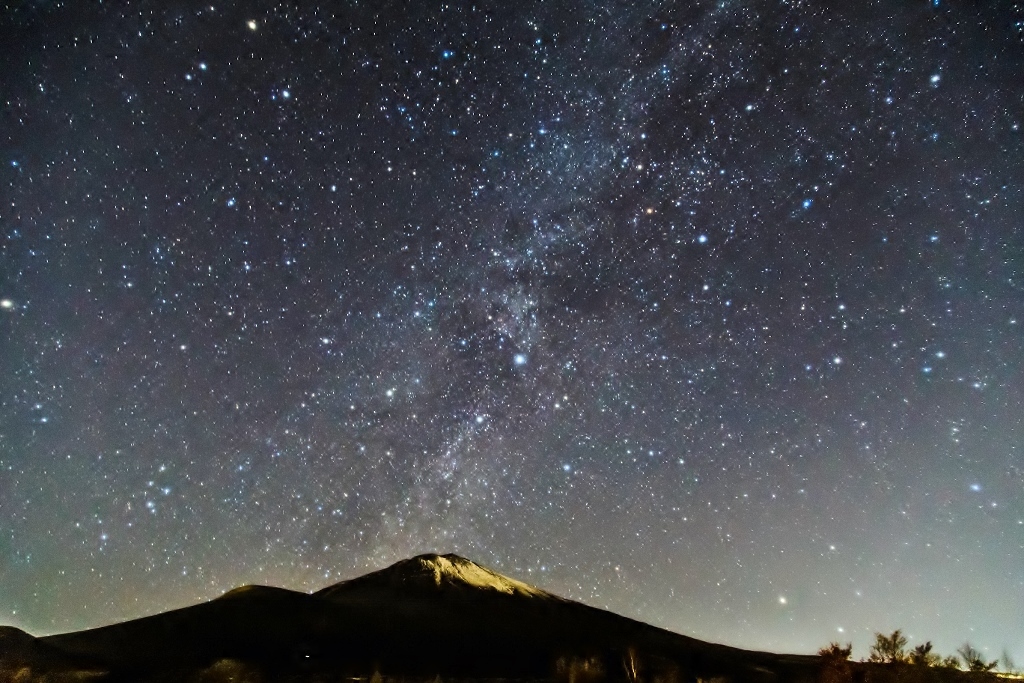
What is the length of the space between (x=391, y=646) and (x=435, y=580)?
16.0 ft

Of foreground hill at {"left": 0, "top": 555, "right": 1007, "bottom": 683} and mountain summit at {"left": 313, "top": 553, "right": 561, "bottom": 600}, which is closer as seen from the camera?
foreground hill at {"left": 0, "top": 555, "right": 1007, "bottom": 683}

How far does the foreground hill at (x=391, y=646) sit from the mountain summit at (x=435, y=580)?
0.12 m

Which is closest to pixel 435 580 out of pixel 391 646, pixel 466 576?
pixel 466 576

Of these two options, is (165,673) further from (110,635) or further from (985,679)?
(985,679)

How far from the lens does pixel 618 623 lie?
1967cm

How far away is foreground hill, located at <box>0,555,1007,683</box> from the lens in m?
14.7

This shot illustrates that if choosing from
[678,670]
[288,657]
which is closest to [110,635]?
[288,657]

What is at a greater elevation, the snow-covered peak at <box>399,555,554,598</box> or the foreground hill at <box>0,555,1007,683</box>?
the snow-covered peak at <box>399,555,554,598</box>

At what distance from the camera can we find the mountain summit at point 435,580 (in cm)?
2109

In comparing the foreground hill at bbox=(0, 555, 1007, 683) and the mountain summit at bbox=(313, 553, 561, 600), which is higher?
the mountain summit at bbox=(313, 553, 561, 600)

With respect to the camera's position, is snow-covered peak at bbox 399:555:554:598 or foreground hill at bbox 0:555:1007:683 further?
snow-covered peak at bbox 399:555:554:598

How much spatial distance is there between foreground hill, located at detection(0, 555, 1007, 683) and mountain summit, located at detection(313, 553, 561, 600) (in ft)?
0.40

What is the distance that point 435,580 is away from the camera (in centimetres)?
2181

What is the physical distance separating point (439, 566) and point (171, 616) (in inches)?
350
